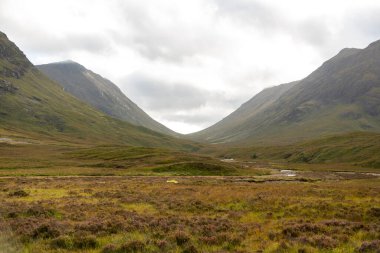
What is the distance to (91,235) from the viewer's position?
57.9 ft

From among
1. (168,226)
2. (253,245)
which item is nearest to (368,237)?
(253,245)

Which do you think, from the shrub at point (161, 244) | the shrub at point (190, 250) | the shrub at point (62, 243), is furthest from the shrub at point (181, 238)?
the shrub at point (62, 243)

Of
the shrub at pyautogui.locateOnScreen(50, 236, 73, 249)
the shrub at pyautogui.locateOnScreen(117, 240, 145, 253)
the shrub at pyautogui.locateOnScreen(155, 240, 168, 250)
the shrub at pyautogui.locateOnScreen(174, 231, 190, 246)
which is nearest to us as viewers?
the shrub at pyautogui.locateOnScreen(117, 240, 145, 253)

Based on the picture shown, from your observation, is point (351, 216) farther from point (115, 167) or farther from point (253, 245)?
point (115, 167)

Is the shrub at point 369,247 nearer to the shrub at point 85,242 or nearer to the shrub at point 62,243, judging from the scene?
the shrub at point 85,242

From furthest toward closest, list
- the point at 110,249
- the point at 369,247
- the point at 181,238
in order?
the point at 181,238, the point at 110,249, the point at 369,247

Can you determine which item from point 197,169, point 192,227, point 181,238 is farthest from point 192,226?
point 197,169

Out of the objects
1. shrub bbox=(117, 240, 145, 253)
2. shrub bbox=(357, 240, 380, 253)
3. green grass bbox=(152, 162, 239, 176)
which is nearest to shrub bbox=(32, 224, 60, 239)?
shrub bbox=(117, 240, 145, 253)

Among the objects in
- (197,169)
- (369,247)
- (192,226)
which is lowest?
(192,226)

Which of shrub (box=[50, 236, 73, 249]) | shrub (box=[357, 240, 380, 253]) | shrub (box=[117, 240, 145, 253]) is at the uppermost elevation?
shrub (box=[357, 240, 380, 253])

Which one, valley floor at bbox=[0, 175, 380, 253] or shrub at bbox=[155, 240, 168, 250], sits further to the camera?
valley floor at bbox=[0, 175, 380, 253]

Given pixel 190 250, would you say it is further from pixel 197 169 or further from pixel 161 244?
pixel 197 169

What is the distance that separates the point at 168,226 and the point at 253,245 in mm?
5659

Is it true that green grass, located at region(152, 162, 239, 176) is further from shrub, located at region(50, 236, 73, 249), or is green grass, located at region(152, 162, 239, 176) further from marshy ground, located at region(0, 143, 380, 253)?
shrub, located at region(50, 236, 73, 249)
